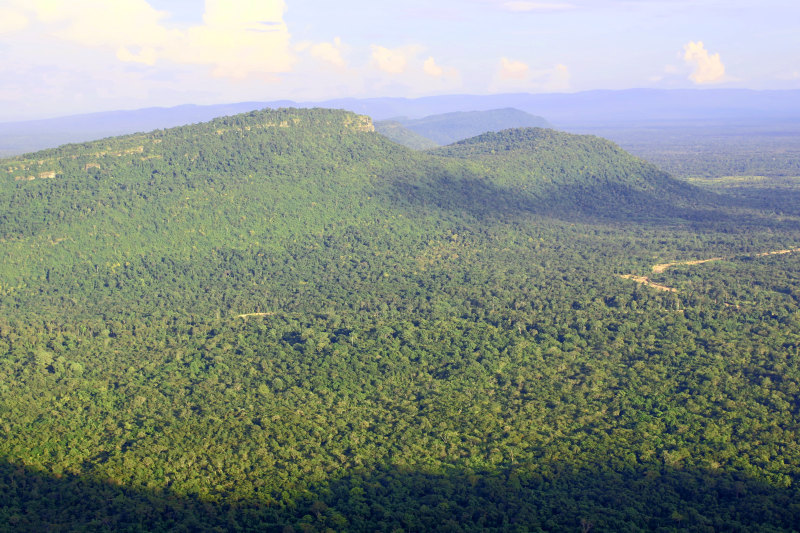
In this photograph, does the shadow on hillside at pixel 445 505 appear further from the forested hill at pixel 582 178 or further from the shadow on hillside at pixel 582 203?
the forested hill at pixel 582 178

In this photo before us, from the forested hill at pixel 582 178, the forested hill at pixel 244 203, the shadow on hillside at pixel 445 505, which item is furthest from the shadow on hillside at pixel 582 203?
the shadow on hillside at pixel 445 505

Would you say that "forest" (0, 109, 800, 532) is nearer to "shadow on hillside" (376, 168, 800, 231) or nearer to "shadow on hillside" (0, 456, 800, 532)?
"shadow on hillside" (0, 456, 800, 532)

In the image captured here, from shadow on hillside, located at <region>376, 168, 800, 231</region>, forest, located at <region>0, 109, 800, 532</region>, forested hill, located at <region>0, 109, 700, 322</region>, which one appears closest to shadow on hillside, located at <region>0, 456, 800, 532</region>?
forest, located at <region>0, 109, 800, 532</region>

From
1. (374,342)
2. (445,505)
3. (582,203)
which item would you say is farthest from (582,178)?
(445,505)

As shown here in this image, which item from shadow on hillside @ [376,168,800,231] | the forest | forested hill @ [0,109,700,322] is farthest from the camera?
shadow on hillside @ [376,168,800,231]

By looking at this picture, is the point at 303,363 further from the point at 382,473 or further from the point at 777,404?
the point at 777,404

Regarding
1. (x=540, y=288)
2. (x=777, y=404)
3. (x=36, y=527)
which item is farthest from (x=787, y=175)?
(x=36, y=527)

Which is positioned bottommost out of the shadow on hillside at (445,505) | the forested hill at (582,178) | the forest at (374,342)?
the shadow on hillside at (445,505)
